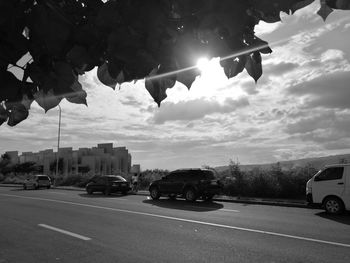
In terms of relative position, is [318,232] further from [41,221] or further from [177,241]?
[41,221]

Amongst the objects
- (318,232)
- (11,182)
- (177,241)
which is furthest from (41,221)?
(11,182)

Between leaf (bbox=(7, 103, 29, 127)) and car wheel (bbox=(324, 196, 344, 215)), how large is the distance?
46.0 feet

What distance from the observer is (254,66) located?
7.00 ft

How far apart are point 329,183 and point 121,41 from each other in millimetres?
14470

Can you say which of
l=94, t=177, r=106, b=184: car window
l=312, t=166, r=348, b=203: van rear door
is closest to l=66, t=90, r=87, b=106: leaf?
l=312, t=166, r=348, b=203: van rear door

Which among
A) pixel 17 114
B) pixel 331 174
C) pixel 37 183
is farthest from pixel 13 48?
pixel 37 183

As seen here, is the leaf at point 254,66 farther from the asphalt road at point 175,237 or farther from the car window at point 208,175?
the car window at point 208,175

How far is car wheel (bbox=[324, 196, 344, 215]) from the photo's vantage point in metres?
14.4

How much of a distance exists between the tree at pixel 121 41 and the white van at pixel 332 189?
13.5 metres

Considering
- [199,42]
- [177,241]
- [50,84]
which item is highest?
[199,42]

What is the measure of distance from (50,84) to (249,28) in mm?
898

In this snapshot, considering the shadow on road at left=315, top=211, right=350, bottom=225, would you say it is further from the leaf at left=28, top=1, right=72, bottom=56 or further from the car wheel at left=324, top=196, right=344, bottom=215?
the leaf at left=28, top=1, right=72, bottom=56

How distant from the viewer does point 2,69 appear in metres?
1.83

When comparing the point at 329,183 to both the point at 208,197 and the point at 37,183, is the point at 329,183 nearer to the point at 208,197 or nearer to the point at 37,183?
the point at 208,197
